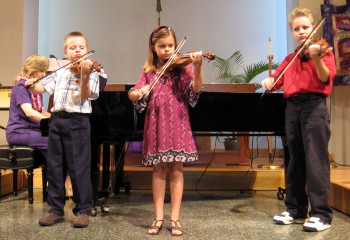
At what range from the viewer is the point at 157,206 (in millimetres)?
2434

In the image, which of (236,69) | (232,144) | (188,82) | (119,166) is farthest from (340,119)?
(188,82)

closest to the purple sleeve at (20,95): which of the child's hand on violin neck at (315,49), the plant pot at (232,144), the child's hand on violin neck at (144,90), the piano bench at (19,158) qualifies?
the piano bench at (19,158)

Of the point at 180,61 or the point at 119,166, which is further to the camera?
the point at 119,166

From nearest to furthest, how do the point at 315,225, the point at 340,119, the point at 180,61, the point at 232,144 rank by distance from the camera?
the point at 180,61 → the point at 315,225 → the point at 340,119 → the point at 232,144

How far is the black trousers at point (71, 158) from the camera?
8.59 ft

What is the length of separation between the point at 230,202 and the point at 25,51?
12.7ft

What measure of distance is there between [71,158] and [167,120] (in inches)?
29.7

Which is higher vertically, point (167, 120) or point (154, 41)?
point (154, 41)

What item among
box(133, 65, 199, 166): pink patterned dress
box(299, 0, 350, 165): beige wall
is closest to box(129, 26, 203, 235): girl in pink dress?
box(133, 65, 199, 166): pink patterned dress

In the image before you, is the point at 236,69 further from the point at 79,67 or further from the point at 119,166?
the point at 79,67

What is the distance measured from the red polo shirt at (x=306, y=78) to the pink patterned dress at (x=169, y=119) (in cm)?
67

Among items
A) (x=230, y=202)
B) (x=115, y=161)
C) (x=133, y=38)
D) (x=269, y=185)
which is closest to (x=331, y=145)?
(x=269, y=185)

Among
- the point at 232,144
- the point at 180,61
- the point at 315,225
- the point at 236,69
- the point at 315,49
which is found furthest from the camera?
the point at 236,69

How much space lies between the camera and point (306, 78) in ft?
8.23
